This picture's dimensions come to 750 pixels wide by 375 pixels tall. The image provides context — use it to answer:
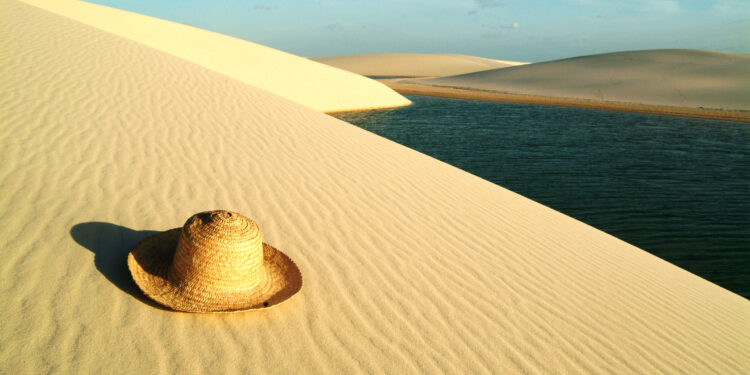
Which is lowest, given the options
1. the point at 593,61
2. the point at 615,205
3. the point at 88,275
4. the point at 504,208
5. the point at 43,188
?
the point at 615,205

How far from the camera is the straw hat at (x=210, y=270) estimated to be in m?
2.54

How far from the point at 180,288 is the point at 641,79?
47.5 meters

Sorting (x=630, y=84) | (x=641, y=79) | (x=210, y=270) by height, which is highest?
(x=641, y=79)

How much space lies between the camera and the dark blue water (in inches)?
276

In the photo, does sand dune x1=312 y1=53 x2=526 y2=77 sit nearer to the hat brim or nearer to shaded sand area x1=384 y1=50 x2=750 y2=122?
shaded sand area x1=384 y1=50 x2=750 y2=122

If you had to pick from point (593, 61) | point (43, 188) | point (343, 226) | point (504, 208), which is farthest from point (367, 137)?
point (593, 61)

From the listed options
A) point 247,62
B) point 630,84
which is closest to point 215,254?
point 247,62

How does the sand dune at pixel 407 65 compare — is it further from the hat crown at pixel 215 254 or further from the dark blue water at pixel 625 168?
the hat crown at pixel 215 254

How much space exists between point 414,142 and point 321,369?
1167cm

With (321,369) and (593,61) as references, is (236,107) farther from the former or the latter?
(593,61)

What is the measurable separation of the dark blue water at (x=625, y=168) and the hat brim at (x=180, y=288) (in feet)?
19.6

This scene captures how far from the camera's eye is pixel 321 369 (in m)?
2.41

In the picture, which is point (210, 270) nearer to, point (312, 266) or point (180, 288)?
point (180, 288)

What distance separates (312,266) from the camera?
134 inches
